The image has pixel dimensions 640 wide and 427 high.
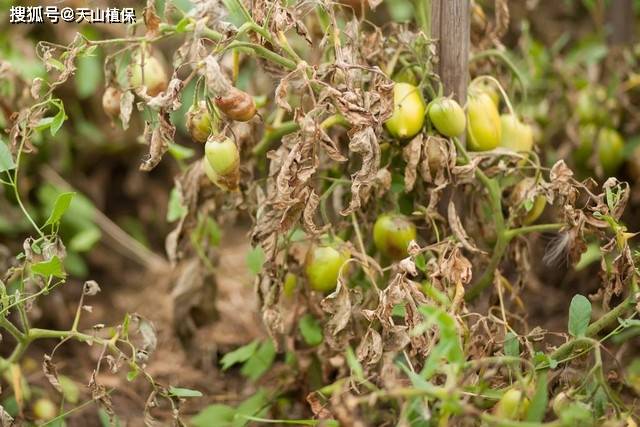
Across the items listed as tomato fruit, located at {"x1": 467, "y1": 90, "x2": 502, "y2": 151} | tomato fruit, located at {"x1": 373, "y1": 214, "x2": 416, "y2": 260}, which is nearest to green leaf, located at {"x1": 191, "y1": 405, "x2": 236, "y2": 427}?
tomato fruit, located at {"x1": 373, "y1": 214, "x2": 416, "y2": 260}

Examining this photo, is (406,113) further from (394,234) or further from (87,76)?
(87,76)

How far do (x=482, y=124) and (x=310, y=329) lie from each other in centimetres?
45

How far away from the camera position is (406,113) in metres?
1.25

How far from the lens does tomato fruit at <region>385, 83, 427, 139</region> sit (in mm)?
1250

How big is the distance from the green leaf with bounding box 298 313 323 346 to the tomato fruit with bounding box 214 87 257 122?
17.2 inches

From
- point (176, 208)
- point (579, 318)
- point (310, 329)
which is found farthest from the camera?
point (176, 208)

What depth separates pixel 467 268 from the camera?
1221 mm

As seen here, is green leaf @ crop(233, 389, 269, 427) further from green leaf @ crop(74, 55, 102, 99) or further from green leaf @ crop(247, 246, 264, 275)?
green leaf @ crop(74, 55, 102, 99)

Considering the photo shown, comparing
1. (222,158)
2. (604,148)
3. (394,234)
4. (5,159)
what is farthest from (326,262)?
(604,148)

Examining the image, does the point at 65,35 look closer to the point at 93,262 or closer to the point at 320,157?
the point at 93,262

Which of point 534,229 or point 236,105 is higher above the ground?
point 236,105

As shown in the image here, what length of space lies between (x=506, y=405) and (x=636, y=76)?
1.15 metres

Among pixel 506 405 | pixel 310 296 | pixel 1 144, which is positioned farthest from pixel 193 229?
pixel 506 405

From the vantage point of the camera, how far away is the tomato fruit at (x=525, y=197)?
4.41 ft
